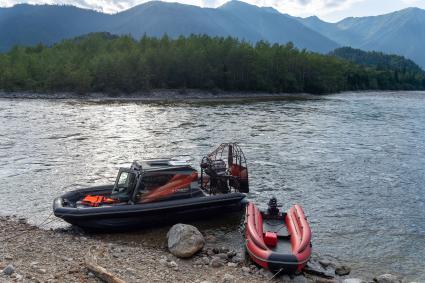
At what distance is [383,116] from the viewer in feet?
199

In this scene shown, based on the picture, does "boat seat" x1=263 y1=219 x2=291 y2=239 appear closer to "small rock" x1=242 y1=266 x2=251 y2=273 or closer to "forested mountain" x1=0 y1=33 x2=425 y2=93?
"small rock" x1=242 y1=266 x2=251 y2=273

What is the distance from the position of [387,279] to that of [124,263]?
8049mm

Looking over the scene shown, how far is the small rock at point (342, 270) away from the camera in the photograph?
549 inches

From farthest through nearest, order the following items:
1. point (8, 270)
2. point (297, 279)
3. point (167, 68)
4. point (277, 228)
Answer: point (167, 68) → point (277, 228) → point (297, 279) → point (8, 270)

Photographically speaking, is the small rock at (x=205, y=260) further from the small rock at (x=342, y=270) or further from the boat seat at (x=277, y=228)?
the small rock at (x=342, y=270)

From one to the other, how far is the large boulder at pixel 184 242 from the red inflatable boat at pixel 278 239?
5.66 ft

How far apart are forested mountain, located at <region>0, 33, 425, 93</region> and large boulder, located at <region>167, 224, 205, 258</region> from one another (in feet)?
264

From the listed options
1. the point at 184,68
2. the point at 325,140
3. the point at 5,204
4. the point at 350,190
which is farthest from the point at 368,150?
the point at 184,68

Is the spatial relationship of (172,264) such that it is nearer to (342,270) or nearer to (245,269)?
(245,269)

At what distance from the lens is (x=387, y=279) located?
43.2 ft

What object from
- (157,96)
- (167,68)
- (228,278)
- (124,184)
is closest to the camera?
(228,278)

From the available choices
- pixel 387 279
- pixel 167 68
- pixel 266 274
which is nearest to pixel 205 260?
pixel 266 274

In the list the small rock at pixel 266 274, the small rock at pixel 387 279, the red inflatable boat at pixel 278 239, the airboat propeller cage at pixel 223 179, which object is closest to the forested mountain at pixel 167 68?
the airboat propeller cage at pixel 223 179

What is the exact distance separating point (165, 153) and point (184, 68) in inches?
2966
